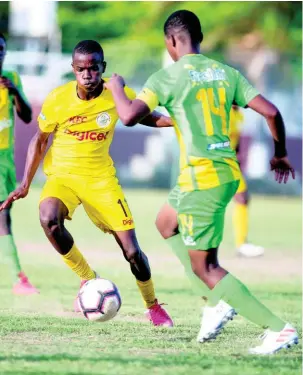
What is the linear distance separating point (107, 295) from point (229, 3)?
3028 cm

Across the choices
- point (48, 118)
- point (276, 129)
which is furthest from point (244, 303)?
point (48, 118)

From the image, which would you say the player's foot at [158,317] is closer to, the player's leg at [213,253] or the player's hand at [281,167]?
the player's leg at [213,253]

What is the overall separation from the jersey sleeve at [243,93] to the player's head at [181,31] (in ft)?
1.24

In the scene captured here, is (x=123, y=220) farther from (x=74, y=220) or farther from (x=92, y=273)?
(x=74, y=220)

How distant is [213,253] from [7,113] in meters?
3.97

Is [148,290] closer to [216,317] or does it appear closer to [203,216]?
[216,317]

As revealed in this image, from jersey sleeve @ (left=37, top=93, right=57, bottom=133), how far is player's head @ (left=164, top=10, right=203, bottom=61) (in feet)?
5.23

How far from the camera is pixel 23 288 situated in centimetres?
1012

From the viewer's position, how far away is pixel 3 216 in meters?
10.2

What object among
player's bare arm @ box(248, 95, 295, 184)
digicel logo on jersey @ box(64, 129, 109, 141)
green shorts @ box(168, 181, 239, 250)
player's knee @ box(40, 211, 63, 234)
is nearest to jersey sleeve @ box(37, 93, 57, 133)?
digicel logo on jersey @ box(64, 129, 109, 141)

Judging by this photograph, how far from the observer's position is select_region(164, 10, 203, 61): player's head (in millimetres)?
6867

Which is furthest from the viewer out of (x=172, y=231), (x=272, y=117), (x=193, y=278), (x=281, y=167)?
(x=172, y=231)

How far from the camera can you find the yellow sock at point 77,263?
8.49m

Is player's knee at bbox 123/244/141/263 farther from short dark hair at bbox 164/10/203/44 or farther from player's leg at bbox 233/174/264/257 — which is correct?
player's leg at bbox 233/174/264/257
